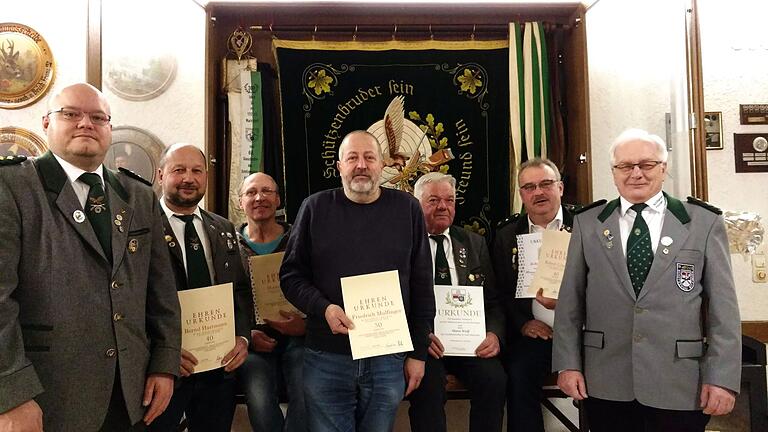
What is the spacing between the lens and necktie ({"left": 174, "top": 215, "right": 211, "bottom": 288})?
2434 mm

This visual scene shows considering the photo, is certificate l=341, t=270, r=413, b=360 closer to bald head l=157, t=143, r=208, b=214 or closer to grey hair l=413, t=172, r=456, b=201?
bald head l=157, t=143, r=208, b=214

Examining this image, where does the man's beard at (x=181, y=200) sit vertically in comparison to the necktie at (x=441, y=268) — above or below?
above

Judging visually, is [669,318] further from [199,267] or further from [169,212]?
[169,212]

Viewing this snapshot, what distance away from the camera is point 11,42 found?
3.79m

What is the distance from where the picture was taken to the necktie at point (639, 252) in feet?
6.75

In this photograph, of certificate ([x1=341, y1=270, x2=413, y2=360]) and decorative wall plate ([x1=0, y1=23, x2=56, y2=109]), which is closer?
certificate ([x1=341, y1=270, x2=413, y2=360])

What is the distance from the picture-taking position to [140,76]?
11.8ft

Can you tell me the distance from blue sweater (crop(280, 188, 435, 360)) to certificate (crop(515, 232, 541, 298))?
2.68 feet

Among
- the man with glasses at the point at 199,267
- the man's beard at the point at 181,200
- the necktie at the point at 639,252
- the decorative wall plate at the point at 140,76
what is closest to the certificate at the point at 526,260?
the necktie at the point at 639,252

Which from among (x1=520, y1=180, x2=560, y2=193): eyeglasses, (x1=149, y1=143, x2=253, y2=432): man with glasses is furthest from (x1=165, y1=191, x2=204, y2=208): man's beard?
(x1=520, y1=180, x2=560, y2=193): eyeglasses

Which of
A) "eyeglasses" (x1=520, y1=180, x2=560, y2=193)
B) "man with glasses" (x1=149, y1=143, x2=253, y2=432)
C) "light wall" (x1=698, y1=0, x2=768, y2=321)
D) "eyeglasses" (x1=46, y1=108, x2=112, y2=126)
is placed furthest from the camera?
"light wall" (x1=698, y1=0, x2=768, y2=321)

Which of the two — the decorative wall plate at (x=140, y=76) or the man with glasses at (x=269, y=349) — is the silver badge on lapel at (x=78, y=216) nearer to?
the man with glasses at (x=269, y=349)

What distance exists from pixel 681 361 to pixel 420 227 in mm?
1067

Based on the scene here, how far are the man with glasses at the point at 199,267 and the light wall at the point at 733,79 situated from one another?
313 centimetres
